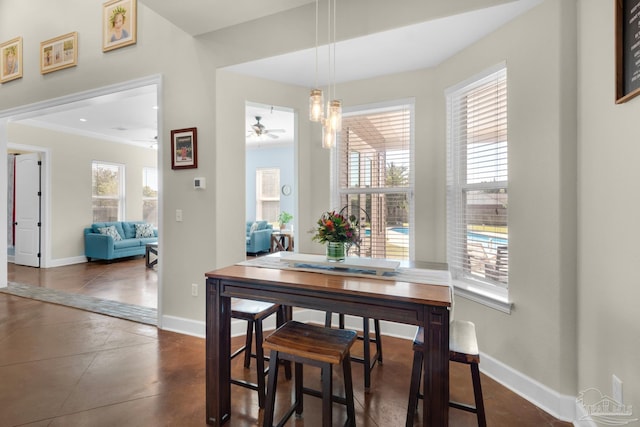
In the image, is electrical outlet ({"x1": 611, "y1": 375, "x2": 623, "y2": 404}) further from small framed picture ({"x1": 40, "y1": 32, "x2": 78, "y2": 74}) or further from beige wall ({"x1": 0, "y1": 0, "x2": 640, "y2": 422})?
small framed picture ({"x1": 40, "y1": 32, "x2": 78, "y2": 74})

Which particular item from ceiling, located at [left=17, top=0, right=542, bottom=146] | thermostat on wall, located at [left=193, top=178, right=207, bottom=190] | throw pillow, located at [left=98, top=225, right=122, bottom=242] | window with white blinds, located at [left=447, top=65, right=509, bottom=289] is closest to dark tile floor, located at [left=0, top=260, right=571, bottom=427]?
window with white blinds, located at [left=447, top=65, right=509, bottom=289]

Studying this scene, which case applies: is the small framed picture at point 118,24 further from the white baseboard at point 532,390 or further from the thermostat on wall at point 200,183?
the white baseboard at point 532,390

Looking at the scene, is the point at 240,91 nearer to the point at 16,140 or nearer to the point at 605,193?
the point at 605,193

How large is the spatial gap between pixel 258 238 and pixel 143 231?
283 centimetres

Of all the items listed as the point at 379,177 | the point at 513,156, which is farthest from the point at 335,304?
the point at 379,177

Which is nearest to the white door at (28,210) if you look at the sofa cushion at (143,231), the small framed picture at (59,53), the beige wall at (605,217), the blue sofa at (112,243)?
the blue sofa at (112,243)

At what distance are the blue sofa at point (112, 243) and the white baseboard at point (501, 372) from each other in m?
4.35

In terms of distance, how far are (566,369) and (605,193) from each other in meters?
1.09

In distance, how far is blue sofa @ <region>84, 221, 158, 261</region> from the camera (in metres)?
6.49

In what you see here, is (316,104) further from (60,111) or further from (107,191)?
(107,191)

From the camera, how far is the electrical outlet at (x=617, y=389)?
145 centimetres

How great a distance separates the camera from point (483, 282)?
2539 mm

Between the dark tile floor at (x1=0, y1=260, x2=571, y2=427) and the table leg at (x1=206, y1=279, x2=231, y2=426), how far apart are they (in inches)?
5.3

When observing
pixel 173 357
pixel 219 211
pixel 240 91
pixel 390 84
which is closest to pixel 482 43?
pixel 390 84
